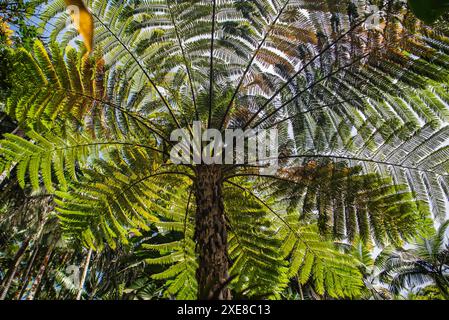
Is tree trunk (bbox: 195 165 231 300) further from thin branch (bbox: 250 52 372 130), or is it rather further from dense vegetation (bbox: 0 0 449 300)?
thin branch (bbox: 250 52 372 130)

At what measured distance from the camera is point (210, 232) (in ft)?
8.39

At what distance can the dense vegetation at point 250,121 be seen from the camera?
3.17 m

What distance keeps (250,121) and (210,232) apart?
1481 mm

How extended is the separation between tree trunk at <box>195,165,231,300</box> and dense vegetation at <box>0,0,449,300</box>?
0.03 meters

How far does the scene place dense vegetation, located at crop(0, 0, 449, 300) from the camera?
3.17 metres

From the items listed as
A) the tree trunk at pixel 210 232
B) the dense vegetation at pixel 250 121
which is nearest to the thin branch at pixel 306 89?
the dense vegetation at pixel 250 121

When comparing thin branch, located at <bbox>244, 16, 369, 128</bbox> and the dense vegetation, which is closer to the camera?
the dense vegetation

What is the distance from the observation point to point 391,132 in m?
3.37

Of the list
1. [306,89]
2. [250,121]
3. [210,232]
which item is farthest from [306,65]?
[210,232]

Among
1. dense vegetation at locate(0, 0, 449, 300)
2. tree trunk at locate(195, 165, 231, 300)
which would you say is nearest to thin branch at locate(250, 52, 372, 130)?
dense vegetation at locate(0, 0, 449, 300)

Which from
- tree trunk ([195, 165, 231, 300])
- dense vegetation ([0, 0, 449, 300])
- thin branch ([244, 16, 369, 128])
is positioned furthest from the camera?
thin branch ([244, 16, 369, 128])

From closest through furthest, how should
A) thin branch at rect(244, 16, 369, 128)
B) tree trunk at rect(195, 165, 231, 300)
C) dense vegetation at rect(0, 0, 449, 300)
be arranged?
A: tree trunk at rect(195, 165, 231, 300), dense vegetation at rect(0, 0, 449, 300), thin branch at rect(244, 16, 369, 128)
